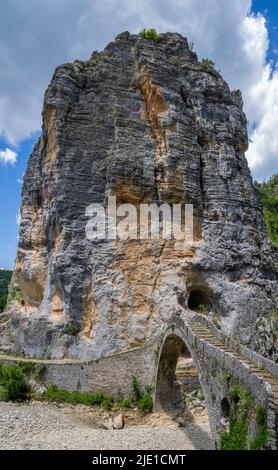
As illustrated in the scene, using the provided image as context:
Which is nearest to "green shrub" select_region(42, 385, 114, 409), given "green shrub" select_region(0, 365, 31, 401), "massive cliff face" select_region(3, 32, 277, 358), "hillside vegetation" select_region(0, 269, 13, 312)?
"green shrub" select_region(0, 365, 31, 401)

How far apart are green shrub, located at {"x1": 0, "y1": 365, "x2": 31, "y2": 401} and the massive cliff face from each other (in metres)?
3.92

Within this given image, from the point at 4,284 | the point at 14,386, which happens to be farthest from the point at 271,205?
the point at 4,284

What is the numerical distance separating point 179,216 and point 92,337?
10.2 meters

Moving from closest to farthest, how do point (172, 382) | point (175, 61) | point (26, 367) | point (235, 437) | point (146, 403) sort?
point (235, 437)
point (146, 403)
point (172, 382)
point (26, 367)
point (175, 61)

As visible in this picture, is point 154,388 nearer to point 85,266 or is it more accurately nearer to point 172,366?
point 172,366

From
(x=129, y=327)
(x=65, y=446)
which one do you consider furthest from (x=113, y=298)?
(x=65, y=446)

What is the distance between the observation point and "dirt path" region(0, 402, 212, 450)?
696 inches

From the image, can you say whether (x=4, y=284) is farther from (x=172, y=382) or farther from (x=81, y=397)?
(x=172, y=382)

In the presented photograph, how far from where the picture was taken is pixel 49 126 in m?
34.6

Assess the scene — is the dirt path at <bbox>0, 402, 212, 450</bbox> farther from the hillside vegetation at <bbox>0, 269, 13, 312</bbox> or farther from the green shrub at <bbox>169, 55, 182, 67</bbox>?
the hillside vegetation at <bbox>0, 269, 13, 312</bbox>

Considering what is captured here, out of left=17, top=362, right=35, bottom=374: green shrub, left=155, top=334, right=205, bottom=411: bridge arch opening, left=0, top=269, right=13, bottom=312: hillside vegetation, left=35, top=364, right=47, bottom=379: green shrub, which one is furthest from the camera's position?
left=0, top=269, right=13, bottom=312: hillside vegetation

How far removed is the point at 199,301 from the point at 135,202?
8.33 m

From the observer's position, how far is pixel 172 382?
2286 cm

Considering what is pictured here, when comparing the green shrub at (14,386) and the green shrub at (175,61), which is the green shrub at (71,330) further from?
the green shrub at (175,61)
